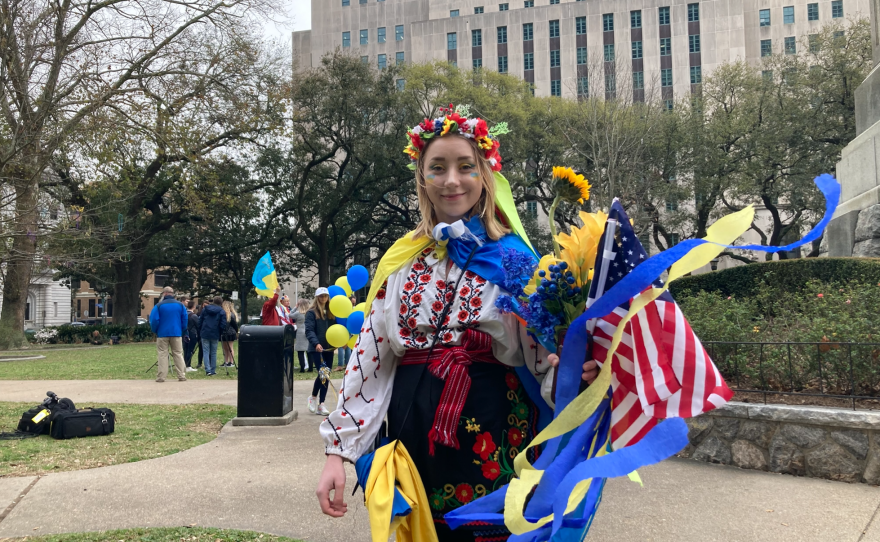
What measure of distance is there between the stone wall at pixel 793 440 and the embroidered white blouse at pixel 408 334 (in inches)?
158

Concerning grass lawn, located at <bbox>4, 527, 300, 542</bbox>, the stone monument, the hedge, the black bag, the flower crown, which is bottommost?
grass lawn, located at <bbox>4, 527, 300, 542</bbox>

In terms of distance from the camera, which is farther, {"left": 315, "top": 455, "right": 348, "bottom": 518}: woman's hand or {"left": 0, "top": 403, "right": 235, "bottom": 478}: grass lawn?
{"left": 0, "top": 403, "right": 235, "bottom": 478}: grass lawn

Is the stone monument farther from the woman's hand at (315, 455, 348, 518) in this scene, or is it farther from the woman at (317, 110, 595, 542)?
the woman's hand at (315, 455, 348, 518)

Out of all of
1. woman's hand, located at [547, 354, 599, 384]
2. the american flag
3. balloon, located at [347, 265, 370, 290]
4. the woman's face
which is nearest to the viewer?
the american flag

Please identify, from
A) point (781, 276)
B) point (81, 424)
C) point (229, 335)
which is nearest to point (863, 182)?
point (781, 276)

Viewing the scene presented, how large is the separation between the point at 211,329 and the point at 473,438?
1295 centimetres

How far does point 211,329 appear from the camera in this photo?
13766 mm

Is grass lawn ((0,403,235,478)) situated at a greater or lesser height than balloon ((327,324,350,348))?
lesser

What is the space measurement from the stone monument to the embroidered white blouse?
931 cm

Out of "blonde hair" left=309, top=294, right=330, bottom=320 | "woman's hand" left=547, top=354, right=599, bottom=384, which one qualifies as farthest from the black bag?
"woman's hand" left=547, top=354, right=599, bottom=384

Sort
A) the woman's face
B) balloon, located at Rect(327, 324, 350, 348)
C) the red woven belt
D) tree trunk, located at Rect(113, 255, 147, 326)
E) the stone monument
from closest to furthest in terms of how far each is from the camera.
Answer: the red woven belt
the woman's face
balloon, located at Rect(327, 324, 350, 348)
the stone monument
tree trunk, located at Rect(113, 255, 147, 326)

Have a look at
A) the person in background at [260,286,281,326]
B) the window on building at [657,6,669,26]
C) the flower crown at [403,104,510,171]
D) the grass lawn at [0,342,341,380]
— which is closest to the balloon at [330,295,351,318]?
the person in background at [260,286,281,326]

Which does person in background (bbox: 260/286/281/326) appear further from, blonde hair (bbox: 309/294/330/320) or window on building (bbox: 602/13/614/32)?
window on building (bbox: 602/13/614/32)

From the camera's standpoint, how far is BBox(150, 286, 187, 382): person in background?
12344 mm
